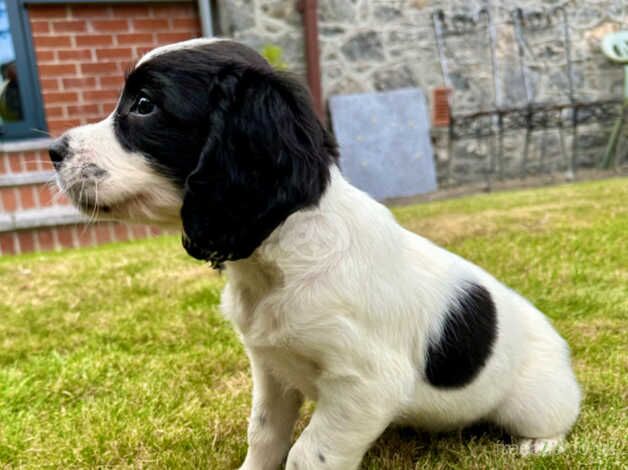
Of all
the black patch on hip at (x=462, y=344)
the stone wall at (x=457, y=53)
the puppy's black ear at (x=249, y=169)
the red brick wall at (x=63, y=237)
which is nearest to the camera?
the puppy's black ear at (x=249, y=169)

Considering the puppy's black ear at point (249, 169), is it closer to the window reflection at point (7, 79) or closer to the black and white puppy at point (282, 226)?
the black and white puppy at point (282, 226)

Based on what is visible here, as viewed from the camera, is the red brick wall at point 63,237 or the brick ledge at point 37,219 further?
the red brick wall at point 63,237

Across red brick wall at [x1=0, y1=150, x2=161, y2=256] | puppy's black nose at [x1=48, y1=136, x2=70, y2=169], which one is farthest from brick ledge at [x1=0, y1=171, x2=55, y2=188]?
puppy's black nose at [x1=48, y1=136, x2=70, y2=169]

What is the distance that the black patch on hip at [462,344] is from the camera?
5.42 ft

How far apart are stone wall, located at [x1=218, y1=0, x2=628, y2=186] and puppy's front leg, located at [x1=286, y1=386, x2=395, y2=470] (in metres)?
6.56

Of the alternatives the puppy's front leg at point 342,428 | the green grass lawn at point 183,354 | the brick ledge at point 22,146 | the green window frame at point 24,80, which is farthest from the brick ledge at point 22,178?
the puppy's front leg at point 342,428

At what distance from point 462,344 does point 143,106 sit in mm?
1121

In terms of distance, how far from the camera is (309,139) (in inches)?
56.1

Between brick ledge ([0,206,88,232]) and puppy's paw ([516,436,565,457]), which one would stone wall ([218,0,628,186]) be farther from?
puppy's paw ([516,436,565,457])

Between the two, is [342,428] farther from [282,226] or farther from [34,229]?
[34,229]

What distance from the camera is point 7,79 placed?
645 cm

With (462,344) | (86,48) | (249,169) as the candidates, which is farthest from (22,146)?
(462,344)

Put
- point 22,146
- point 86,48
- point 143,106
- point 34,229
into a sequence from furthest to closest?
point 86,48 < point 34,229 < point 22,146 < point 143,106

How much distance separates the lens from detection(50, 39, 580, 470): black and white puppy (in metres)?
1.40
